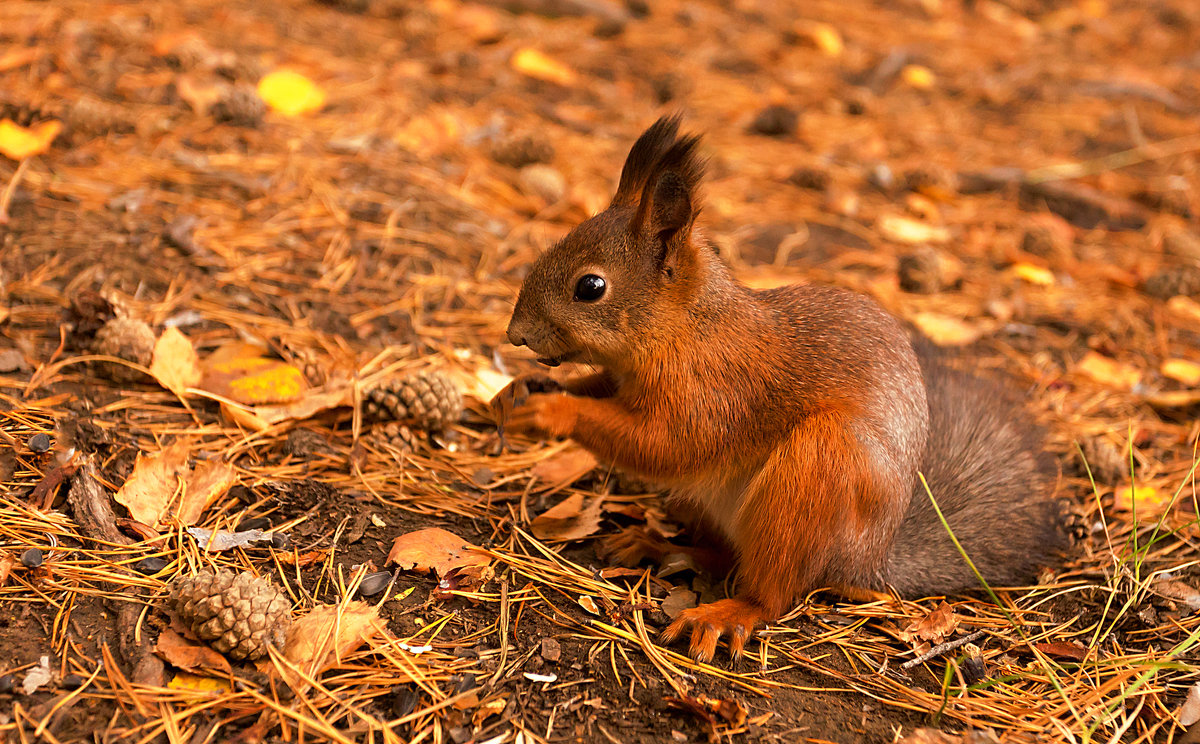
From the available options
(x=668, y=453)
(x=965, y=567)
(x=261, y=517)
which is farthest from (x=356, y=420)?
(x=965, y=567)

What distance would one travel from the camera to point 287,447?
2.12 m

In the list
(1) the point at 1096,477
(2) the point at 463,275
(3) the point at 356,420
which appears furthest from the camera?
(2) the point at 463,275

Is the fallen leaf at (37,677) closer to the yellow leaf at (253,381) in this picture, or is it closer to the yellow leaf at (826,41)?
the yellow leaf at (253,381)

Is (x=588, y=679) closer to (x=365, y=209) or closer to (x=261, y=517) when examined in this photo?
(x=261, y=517)

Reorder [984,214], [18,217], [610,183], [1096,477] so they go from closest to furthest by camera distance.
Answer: [1096,477]
[18,217]
[610,183]
[984,214]

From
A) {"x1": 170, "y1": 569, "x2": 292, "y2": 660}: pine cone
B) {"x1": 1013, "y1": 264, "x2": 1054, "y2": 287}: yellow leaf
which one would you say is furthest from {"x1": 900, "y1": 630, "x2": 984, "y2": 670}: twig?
{"x1": 1013, "y1": 264, "x2": 1054, "y2": 287}: yellow leaf

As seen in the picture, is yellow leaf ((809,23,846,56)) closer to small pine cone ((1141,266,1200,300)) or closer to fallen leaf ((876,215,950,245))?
fallen leaf ((876,215,950,245))

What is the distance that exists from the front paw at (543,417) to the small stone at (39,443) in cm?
97

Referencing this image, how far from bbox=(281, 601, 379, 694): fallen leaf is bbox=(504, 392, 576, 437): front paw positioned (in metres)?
0.48

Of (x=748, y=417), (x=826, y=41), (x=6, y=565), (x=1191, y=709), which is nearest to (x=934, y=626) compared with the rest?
(x=1191, y=709)

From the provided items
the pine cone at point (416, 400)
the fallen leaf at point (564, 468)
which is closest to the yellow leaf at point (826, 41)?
the fallen leaf at point (564, 468)

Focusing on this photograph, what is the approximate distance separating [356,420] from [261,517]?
41 cm

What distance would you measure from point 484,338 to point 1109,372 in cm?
207

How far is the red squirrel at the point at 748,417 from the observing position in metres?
1.82
